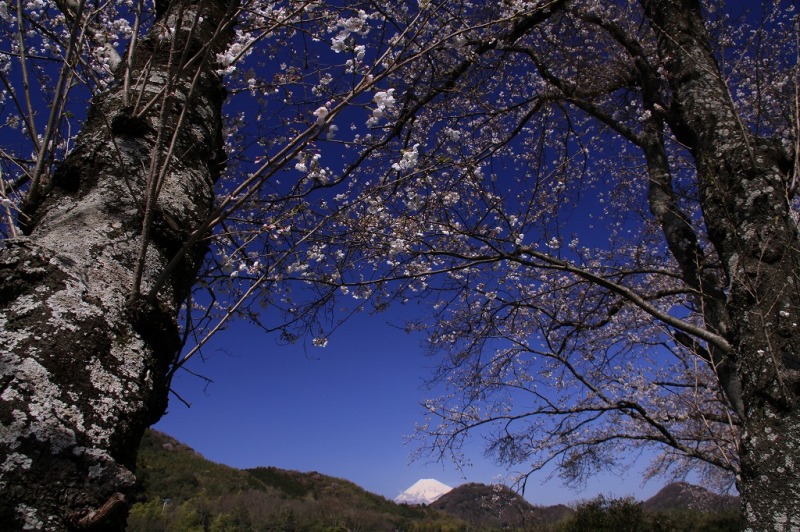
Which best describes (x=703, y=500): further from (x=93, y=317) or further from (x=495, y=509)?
(x=93, y=317)

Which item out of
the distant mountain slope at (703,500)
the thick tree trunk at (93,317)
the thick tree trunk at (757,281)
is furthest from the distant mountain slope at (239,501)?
the thick tree trunk at (757,281)

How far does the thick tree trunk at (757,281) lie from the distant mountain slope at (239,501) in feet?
36.4

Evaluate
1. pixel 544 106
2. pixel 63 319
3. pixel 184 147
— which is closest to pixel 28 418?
pixel 63 319

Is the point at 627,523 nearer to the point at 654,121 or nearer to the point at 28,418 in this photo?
the point at 654,121

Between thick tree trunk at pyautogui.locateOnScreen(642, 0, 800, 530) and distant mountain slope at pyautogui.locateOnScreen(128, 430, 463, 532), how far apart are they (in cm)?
1110

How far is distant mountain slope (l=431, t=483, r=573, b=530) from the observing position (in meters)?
5.23

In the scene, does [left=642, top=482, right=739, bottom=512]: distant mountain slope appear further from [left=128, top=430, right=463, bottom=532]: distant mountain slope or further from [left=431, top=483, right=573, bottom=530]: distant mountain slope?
[left=128, top=430, right=463, bottom=532]: distant mountain slope

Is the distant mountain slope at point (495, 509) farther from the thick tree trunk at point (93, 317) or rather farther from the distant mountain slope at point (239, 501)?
the thick tree trunk at point (93, 317)

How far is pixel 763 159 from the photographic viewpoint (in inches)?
98.3

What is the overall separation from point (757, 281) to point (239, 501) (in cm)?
1900

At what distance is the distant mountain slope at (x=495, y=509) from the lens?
523 cm

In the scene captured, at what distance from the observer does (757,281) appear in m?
2.22

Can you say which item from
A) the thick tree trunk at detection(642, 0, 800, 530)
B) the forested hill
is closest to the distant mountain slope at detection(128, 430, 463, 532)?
the forested hill

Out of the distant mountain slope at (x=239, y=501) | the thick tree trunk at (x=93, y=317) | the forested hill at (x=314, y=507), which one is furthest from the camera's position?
the distant mountain slope at (x=239, y=501)
